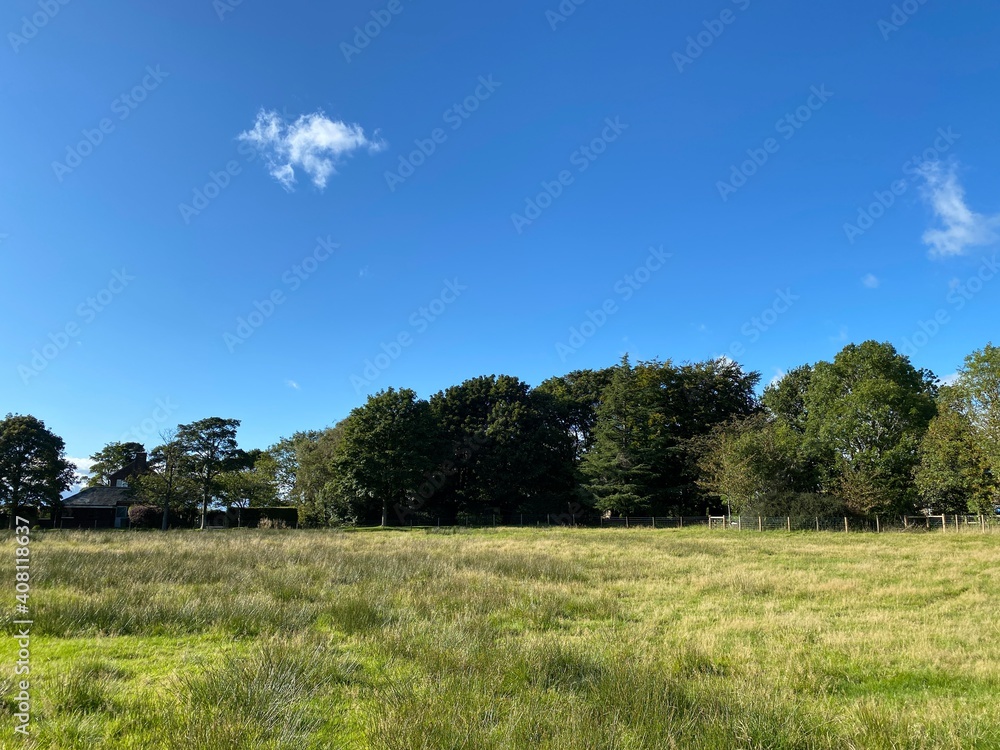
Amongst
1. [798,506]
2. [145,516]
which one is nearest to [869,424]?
[798,506]

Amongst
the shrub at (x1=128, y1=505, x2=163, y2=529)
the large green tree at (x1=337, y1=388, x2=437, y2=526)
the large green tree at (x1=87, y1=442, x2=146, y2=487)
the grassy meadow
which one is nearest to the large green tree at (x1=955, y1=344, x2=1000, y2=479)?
the grassy meadow

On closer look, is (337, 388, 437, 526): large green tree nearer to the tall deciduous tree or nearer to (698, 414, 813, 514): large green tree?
the tall deciduous tree

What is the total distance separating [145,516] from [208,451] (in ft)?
25.5

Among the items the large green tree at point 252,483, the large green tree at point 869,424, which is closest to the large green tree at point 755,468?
the large green tree at point 869,424

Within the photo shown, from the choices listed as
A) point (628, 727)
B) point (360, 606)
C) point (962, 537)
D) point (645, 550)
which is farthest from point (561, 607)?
point (962, 537)

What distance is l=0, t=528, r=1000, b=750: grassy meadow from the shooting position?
4133 mm

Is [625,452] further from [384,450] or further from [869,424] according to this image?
Answer: [384,450]

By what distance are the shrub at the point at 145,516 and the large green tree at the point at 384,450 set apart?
15226 millimetres

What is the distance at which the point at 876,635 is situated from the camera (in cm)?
786

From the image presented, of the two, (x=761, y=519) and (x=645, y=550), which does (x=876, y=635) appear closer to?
(x=645, y=550)

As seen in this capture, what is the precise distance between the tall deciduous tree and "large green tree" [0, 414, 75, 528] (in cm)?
1057

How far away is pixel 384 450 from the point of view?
4753 cm

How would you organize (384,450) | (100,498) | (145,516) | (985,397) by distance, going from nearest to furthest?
(985,397)
(145,516)
(384,450)
(100,498)

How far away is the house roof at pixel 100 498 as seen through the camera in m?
50.5
